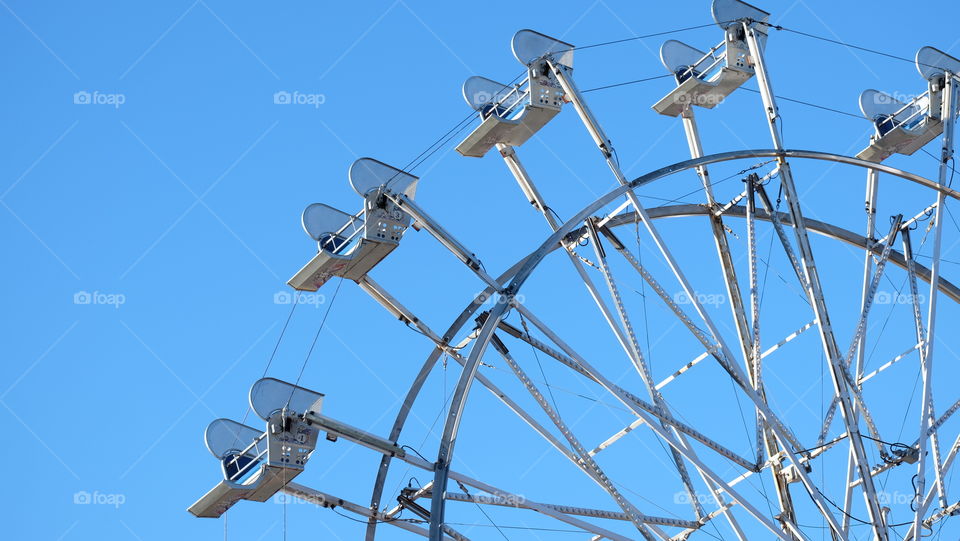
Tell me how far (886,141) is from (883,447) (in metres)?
8.52

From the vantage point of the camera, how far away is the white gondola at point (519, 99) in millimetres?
32938

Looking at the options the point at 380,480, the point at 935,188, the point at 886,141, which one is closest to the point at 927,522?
the point at 935,188

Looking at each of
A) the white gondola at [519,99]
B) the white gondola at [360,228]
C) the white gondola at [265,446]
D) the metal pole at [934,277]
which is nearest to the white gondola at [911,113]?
the metal pole at [934,277]

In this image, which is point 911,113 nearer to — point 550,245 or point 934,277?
point 934,277

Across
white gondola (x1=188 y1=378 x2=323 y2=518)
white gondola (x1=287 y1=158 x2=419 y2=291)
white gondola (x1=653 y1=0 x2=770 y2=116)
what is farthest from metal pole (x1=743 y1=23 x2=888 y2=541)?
white gondola (x1=188 y1=378 x2=323 y2=518)

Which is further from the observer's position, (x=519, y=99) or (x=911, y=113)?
(x=911, y=113)

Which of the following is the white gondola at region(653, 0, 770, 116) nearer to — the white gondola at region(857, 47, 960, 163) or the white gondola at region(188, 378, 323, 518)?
the white gondola at region(857, 47, 960, 163)

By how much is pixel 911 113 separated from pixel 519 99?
37.8 feet

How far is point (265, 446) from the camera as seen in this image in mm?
30031

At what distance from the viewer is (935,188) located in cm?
3288

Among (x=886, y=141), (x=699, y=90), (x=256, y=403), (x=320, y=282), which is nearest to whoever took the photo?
(x=256, y=403)

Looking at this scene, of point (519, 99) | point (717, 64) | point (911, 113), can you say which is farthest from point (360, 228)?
point (911, 113)

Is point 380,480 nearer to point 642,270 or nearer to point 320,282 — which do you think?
point 320,282

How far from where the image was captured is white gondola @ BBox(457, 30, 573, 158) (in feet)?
108
